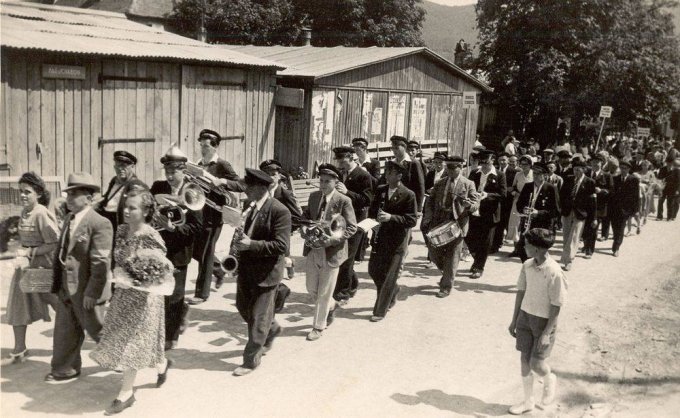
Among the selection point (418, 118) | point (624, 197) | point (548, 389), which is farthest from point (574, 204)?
point (418, 118)

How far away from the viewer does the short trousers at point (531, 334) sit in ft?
19.2

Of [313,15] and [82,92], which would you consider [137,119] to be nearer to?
[82,92]

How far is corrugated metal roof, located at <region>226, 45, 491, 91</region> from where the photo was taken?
52.6 feet

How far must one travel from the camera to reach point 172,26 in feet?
143

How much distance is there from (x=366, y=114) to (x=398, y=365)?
11.8m

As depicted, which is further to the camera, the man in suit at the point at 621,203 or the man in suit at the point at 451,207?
the man in suit at the point at 621,203

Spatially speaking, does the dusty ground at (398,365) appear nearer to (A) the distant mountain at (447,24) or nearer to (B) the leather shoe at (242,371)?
(B) the leather shoe at (242,371)

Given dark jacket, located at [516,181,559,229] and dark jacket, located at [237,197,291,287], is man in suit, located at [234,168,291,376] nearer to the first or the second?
dark jacket, located at [237,197,291,287]

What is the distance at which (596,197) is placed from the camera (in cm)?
1288

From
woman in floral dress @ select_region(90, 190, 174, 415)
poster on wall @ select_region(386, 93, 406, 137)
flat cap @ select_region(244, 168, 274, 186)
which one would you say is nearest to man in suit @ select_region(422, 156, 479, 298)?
flat cap @ select_region(244, 168, 274, 186)

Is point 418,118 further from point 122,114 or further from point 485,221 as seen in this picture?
point 122,114

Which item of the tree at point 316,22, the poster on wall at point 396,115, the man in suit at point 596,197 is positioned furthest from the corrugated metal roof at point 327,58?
the tree at point 316,22

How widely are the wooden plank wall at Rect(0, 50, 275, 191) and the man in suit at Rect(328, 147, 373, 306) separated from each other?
425cm

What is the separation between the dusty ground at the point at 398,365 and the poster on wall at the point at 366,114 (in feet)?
27.1
